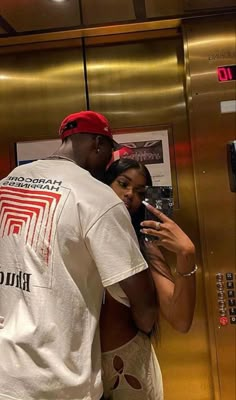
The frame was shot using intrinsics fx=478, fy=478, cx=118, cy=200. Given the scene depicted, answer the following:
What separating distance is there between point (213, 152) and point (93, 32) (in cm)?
91

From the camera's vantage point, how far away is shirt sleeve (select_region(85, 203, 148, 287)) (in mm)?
1120

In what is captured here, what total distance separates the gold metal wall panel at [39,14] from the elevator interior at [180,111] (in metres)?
0.12

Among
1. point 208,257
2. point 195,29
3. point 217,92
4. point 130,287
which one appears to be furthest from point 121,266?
point 195,29

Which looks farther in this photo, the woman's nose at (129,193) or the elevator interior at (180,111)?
the elevator interior at (180,111)

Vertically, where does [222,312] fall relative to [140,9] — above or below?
below

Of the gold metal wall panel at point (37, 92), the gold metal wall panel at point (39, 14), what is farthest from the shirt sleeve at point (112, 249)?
the gold metal wall panel at point (37, 92)

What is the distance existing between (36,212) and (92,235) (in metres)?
0.16

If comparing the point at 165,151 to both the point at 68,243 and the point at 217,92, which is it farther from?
the point at 68,243

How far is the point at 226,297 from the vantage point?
2.35m

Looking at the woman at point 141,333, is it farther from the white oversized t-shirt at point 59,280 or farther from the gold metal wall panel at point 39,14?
the gold metal wall panel at point 39,14

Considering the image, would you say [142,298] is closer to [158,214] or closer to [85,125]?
[158,214]

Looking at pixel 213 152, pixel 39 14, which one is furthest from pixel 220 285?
pixel 39 14

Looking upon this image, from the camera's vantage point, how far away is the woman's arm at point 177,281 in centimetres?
121

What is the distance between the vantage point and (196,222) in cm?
252
